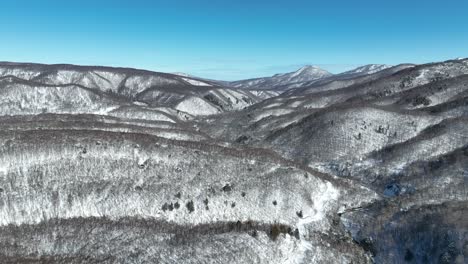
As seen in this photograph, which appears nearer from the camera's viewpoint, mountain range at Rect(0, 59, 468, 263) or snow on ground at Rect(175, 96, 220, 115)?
mountain range at Rect(0, 59, 468, 263)

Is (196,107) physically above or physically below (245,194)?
above

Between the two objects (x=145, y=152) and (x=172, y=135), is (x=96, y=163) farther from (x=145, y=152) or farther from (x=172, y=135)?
(x=172, y=135)

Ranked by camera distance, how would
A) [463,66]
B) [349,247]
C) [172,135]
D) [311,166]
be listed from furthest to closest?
[463,66] < [172,135] < [311,166] < [349,247]

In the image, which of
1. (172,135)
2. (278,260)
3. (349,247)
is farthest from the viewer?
(172,135)

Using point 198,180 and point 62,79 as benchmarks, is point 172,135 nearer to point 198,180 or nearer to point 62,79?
point 198,180

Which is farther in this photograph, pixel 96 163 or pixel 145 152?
pixel 145 152

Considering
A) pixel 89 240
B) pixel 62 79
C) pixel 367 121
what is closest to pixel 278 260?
pixel 89 240

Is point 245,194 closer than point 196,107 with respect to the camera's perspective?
Yes

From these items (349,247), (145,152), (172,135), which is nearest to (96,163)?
(145,152)

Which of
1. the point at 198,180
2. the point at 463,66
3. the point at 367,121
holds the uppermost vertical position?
the point at 463,66

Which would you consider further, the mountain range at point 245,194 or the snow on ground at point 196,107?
the snow on ground at point 196,107

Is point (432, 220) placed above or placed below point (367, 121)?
below
